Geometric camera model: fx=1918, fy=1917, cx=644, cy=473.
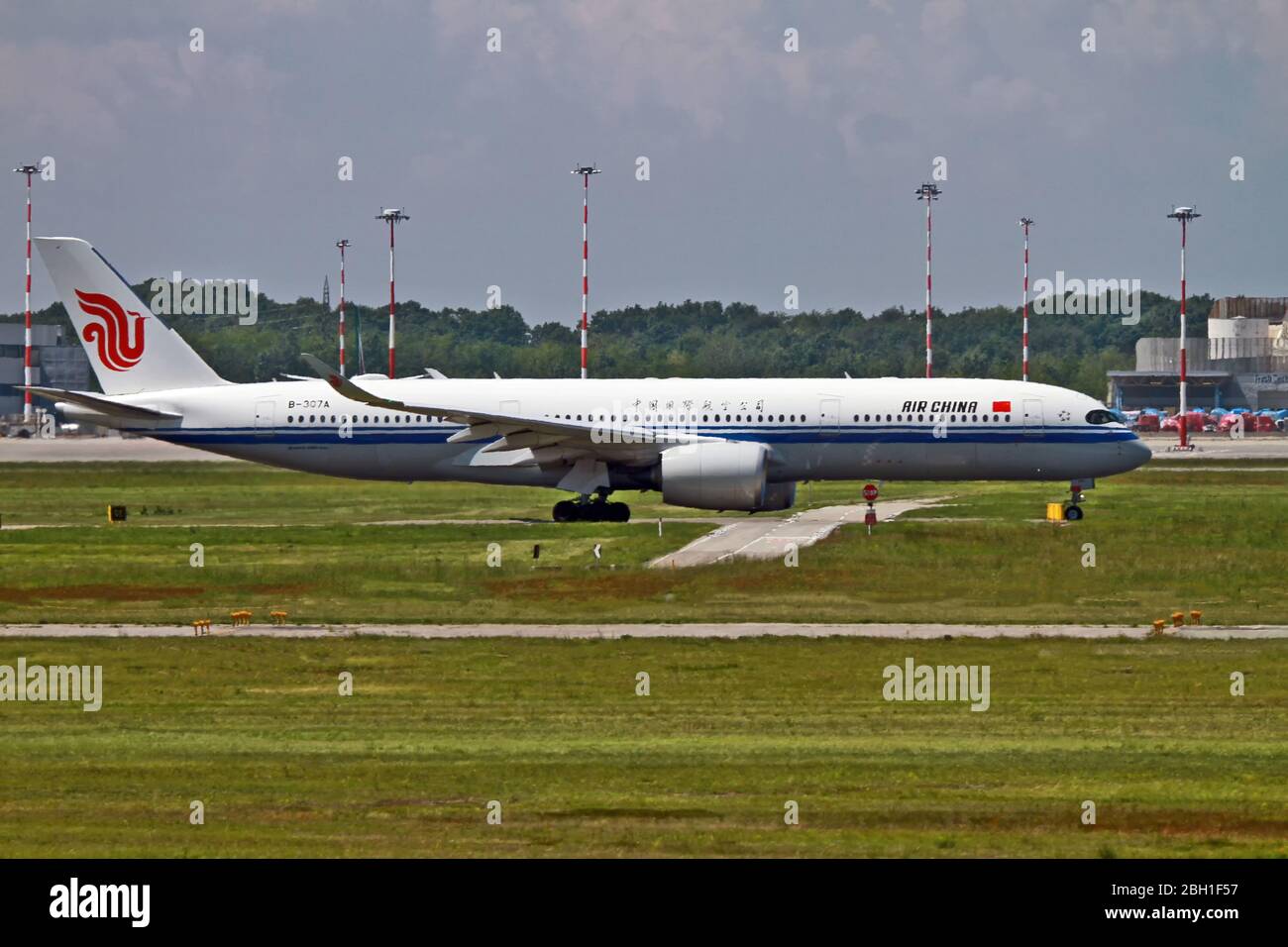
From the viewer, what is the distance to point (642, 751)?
74.4ft

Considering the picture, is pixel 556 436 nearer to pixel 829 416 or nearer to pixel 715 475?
pixel 715 475

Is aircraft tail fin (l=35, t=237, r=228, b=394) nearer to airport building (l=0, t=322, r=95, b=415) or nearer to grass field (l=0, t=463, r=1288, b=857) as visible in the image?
grass field (l=0, t=463, r=1288, b=857)

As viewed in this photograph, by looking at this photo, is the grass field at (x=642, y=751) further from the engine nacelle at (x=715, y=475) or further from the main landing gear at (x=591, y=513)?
the main landing gear at (x=591, y=513)

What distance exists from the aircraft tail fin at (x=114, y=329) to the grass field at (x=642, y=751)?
2837 cm

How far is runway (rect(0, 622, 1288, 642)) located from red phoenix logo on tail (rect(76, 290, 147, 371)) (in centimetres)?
2629

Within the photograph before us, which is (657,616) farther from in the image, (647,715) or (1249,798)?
(1249,798)

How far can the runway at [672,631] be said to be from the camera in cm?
3341

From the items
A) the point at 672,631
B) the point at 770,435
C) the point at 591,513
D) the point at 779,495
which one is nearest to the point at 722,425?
the point at 770,435

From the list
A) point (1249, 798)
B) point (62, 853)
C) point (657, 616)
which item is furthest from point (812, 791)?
point (657, 616)

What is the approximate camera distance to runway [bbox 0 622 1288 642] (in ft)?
110

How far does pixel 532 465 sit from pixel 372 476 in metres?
5.51

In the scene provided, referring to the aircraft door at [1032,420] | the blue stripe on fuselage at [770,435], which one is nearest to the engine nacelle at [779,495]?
the blue stripe on fuselage at [770,435]

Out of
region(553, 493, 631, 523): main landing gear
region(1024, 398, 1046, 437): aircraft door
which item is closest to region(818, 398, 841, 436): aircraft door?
region(1024, 398, 1046, 437): aircraft door
